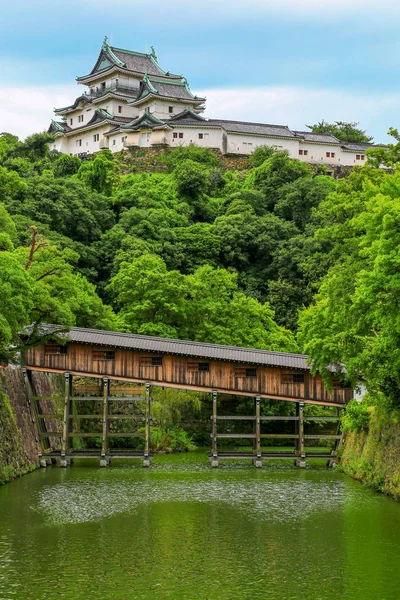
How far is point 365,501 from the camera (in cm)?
2186

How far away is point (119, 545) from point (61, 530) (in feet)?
6.81

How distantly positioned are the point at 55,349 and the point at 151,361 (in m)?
4.05

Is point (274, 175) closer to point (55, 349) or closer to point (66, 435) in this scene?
point (55, 349)

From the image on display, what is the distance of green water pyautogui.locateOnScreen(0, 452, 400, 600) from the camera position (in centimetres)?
1336

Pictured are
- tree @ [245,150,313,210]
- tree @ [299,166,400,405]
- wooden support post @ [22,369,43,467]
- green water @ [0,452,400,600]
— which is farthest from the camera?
tree @ [245,150,313,210]

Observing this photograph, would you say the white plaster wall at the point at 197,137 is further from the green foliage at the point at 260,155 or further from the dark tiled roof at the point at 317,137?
the dark tiled roof at the point at 317,137

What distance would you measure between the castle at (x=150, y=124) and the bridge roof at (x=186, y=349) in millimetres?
45898

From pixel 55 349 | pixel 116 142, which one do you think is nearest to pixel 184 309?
Result: pixel 55 349

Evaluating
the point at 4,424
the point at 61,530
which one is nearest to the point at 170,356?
the point at 4,424

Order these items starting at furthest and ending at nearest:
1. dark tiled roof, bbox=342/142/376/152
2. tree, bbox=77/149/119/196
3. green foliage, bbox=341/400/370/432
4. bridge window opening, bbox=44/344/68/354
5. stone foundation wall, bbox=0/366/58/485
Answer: dark tiled roof, bbox=342/142/376/152 → tree, bbox=77/149/119/196 → bridge window opening, bbox=44/344/68/354 → green foliage, bbox=341/400/370/432 → stone foundation wall, bbox=0/366/58/485

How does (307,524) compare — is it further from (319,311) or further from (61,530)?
(319,311)

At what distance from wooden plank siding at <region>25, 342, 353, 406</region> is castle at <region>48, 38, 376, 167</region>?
46296mm

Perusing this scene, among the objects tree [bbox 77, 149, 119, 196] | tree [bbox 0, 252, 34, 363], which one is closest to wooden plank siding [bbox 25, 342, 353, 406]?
tree [bbox 0, 252, 34, 363]

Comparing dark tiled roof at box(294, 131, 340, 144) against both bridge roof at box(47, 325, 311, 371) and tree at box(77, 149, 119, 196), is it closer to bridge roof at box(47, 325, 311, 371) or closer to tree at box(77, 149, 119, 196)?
tree at box(77, 149, 119, 196)
